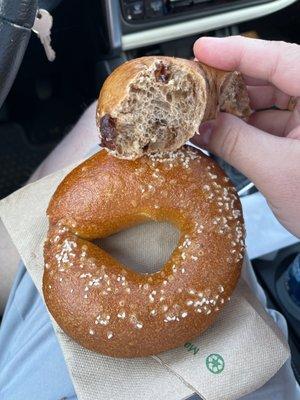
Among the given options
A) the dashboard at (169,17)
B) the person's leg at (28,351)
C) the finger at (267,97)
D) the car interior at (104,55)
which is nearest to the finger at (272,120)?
the finger at (267,97)

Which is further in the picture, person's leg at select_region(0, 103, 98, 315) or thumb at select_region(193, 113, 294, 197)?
person's leg at select_region(0, 103, 98, 315)

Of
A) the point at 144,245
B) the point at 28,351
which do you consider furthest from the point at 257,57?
the point at 28,351

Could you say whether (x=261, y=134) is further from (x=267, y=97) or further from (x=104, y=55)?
(x=104, y=55)

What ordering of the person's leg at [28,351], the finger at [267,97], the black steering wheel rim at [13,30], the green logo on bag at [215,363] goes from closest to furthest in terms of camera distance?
the black steering wheel rim at [13,30] < the green logo on bag at [215,363] < the person's leg at [28,351] < the finger at [267,97]

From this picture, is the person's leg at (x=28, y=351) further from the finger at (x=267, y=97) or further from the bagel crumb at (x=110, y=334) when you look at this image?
the finger at (x=267, y=97)

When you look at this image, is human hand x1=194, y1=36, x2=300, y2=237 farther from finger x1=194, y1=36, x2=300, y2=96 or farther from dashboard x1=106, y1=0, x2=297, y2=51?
dashboard x1=106, y1=0, x2=297, y2=51

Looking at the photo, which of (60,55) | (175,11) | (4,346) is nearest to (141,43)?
(175,11)

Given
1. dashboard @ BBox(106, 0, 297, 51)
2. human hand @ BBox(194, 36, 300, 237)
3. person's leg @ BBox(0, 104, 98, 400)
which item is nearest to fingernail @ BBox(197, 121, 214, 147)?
human hand @ BBox(194, 36, 300, 237)
